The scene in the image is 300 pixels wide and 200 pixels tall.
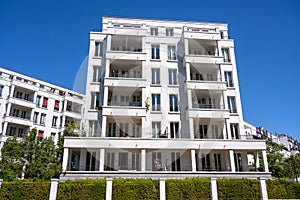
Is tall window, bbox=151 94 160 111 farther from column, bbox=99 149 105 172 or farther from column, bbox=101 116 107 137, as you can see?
column, bbox=99 149 105 172

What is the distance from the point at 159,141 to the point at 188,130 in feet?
14.7

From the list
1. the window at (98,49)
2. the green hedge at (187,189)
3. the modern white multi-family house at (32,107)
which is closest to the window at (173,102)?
the window at (98,49)

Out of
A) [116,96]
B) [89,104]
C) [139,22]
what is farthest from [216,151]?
[139,22]

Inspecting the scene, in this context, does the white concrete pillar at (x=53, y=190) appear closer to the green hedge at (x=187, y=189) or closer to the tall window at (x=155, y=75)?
the green hedge at (x=187, y=189)

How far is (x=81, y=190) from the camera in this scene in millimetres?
15469

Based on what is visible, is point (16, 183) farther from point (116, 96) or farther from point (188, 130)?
point (188, 130)

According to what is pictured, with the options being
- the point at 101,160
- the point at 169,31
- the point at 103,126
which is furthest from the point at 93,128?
the point at 169,31

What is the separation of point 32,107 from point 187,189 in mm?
30725

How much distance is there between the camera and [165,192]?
1564 centimetres

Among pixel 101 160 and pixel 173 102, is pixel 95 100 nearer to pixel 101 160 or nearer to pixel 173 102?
pixel 101 160

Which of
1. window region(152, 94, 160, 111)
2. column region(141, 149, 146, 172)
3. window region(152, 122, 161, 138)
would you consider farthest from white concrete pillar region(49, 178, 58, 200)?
window region(152, 94, 160, 111)

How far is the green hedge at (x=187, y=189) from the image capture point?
15.8 m

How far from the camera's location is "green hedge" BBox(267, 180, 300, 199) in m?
16.7

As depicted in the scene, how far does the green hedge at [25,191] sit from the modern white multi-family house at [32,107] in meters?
15.3
